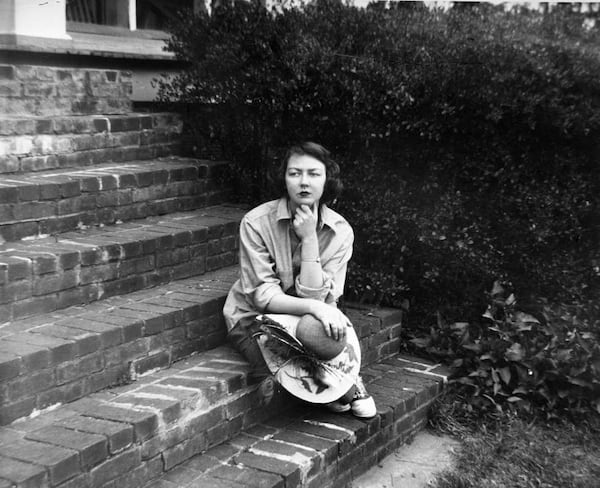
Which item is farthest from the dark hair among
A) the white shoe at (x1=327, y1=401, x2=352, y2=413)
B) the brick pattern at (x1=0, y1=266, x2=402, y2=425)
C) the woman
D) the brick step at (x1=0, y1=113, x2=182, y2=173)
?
the brick step at (x1=0, y1=113, x2=182, y2=173)

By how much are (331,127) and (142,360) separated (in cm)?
209

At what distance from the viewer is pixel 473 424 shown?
14.0 feet

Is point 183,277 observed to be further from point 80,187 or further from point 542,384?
point 542,384

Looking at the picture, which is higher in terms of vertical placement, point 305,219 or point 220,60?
point 220,60

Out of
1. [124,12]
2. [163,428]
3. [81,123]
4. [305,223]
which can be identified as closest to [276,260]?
[305,223]

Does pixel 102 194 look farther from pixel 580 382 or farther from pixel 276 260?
pixel 580 382

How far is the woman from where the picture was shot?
3498 millimetres

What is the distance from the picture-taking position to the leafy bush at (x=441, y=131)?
4.54 m

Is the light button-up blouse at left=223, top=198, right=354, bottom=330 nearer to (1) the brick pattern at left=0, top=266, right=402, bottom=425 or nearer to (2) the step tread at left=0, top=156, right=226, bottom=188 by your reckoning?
(1) the brick pattern at left=0, top=266, right=402, bottom=425

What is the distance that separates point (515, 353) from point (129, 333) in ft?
7.34

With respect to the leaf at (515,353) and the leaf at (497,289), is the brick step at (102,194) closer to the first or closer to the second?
the leaf at (497,289)

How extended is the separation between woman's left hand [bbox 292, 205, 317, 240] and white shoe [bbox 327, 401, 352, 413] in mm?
829

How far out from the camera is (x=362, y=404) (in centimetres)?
376

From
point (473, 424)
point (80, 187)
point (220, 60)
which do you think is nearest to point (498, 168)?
point (473, 424)
